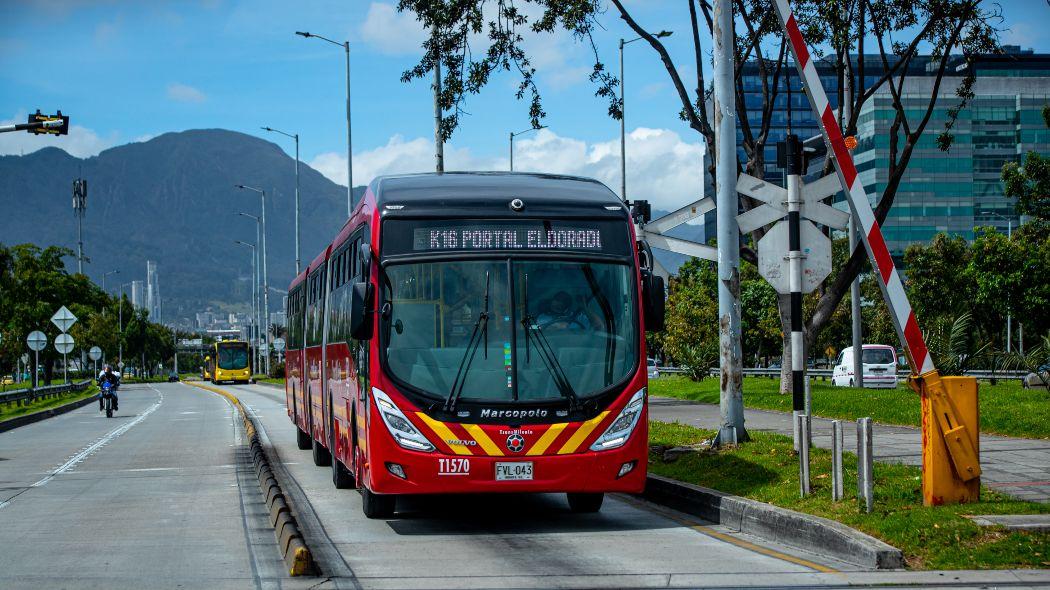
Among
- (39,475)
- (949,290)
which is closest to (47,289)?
(949,290)

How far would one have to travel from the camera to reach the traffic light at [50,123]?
2969 cm

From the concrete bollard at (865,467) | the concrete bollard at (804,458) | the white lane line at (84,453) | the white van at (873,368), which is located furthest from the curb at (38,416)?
the concrete bollard at (865,467)

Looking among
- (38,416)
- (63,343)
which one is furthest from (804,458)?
(63,343)

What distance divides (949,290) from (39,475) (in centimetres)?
4648

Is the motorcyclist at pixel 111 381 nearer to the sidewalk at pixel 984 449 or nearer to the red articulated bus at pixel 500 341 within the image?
the sidewalk at pixel 984 449

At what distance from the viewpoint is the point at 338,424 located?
589 inches

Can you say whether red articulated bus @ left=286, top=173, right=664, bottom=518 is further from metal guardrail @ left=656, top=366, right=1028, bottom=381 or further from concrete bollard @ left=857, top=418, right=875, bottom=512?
metal guardrail @ left=656, top=366, right=1028, bottom=381

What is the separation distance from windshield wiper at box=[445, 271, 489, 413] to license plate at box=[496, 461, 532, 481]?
658mm

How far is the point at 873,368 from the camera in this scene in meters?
46.8

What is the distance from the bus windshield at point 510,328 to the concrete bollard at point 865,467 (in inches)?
85.7

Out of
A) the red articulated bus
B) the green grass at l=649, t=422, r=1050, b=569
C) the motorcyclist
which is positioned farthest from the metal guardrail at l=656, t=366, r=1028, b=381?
the red articulated bus

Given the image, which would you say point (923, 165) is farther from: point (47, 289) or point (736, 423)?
point (736, 423)

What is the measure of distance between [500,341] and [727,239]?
5576mm

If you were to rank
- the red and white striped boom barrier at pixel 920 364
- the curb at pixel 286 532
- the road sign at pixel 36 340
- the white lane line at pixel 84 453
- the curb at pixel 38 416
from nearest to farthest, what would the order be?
the curb at pixel 286 532 < the red and white striped boom barrier at pixel 920 364 < the white lane line at pixel 84 453 < the curb at pixel 38 416 < the road sign at pixel 36 340
